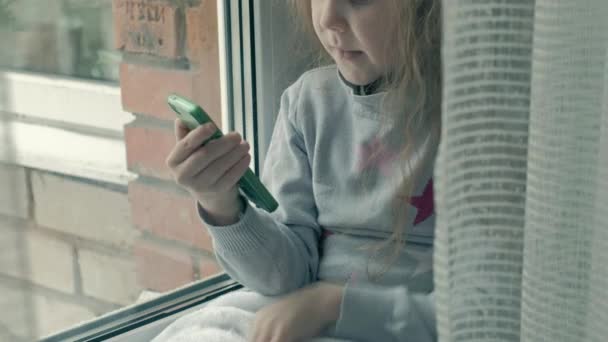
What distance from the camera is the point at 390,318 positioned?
2.16 ft

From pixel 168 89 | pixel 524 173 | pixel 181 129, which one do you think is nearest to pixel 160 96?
pixel 168 89

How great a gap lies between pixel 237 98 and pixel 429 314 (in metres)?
0.40

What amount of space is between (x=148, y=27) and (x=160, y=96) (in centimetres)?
9

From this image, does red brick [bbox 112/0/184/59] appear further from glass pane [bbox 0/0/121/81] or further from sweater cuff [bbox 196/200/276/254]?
sweater cuff [bbox 196/200/276/254]

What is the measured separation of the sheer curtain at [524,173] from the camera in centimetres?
33

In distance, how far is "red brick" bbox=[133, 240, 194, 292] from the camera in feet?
3.07

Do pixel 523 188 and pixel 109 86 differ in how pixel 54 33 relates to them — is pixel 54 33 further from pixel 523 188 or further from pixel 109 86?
pixel 523 188

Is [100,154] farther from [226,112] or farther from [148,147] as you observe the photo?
[226,112]

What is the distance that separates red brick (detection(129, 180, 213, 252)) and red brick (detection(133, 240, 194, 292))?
0.02m

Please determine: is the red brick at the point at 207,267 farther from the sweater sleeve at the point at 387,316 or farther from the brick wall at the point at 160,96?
the sweater sleeve at the point at 387,316

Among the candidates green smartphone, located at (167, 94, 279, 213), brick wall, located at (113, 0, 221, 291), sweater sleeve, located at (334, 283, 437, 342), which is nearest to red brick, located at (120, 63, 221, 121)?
brick wall, located at (113, 0, 221, 291)

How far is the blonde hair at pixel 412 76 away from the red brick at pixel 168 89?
286 mm

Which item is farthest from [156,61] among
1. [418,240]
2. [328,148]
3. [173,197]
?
[418,240]

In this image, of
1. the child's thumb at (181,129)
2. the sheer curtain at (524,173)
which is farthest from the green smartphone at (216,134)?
the sheer curtain at (524,173)
